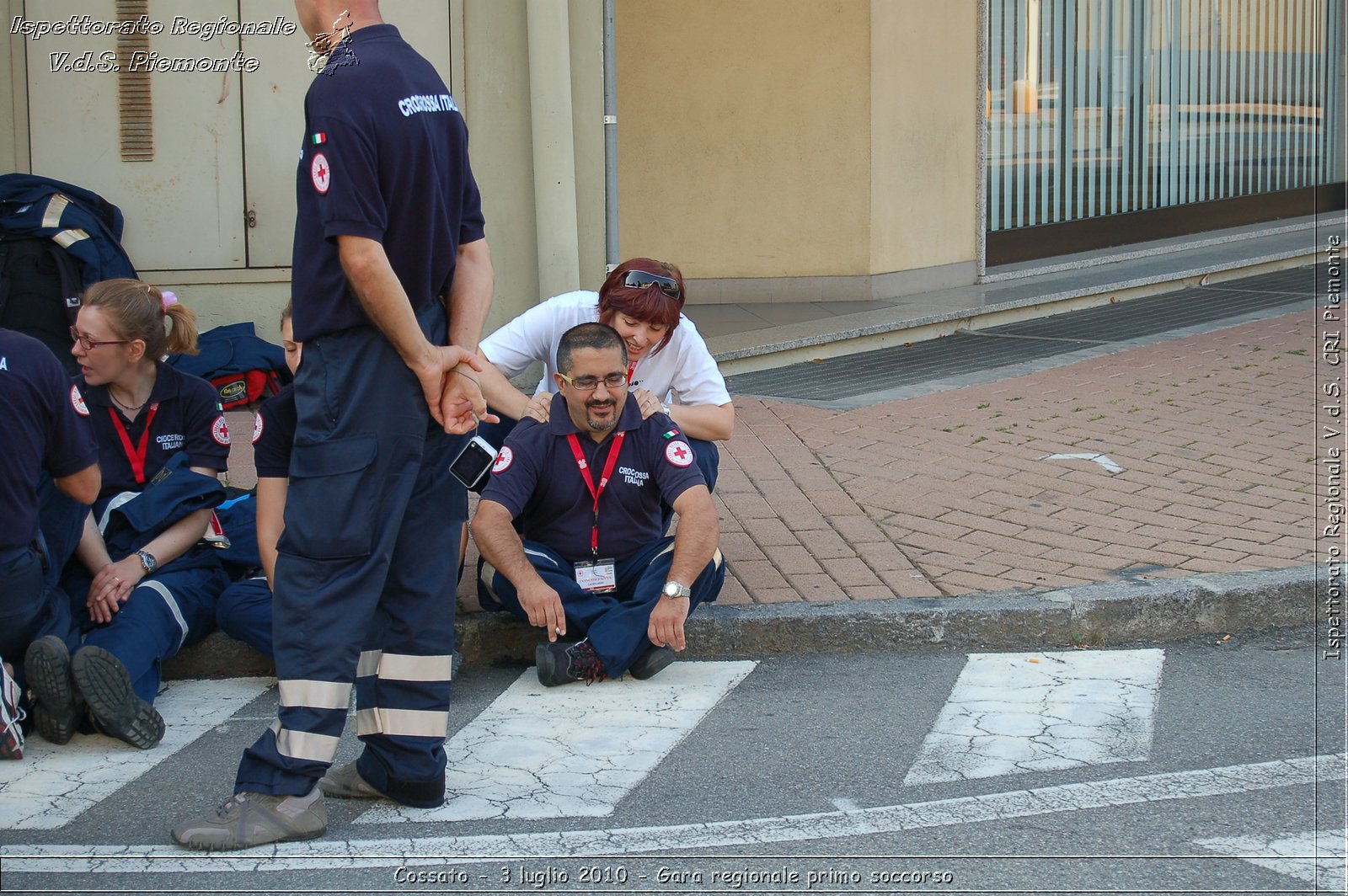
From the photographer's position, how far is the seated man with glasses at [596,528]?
466 cm

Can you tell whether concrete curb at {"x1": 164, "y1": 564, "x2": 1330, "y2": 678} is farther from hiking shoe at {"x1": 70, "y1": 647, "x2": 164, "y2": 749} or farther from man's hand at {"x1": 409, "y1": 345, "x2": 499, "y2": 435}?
man's hand at {"x1": 409, "y1": 345, "x2": 499, "y2": 435}

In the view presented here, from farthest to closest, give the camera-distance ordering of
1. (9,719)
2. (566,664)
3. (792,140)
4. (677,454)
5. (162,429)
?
(792,140) → (162,429) → (677,454) → (566,664) → (9,719)

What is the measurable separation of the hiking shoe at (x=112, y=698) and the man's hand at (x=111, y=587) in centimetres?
34

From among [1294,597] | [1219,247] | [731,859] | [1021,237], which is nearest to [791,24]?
[1021,237]

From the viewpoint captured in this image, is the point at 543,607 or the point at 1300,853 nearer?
the point at 1300,853

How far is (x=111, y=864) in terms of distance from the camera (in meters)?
3.43

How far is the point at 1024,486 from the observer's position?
652cm

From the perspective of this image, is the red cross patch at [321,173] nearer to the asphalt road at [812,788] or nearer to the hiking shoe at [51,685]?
the asphalt road at [812,788]

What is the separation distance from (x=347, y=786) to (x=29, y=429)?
1320 millimetres

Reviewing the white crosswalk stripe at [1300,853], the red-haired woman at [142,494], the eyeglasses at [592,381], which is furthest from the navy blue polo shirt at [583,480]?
the white crosswalk stripe at [1300,853]

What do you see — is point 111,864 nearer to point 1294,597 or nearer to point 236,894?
point 236,894

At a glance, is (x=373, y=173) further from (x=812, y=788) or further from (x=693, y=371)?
(x=693, y=371)

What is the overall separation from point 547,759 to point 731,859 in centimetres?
85

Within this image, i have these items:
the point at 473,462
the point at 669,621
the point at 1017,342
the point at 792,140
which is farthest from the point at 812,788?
the point at 792,140
